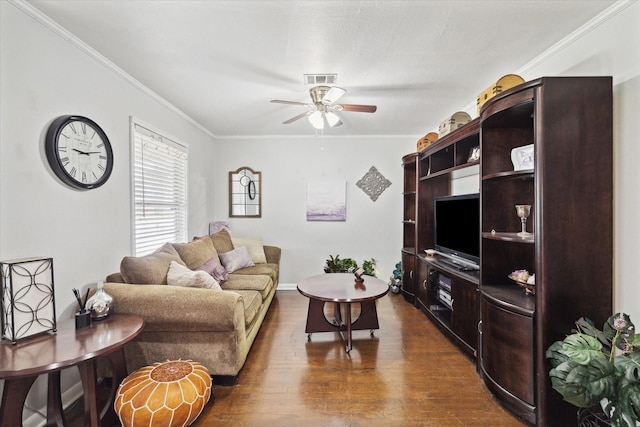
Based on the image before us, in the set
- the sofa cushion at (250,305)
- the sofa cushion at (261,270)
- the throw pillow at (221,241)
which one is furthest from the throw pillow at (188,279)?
the throw pillow at (221,241)

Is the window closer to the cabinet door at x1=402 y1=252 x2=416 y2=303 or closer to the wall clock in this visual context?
the wall clock

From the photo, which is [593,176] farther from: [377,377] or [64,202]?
[64,202]

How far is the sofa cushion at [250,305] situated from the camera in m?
2.46

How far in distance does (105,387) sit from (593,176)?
3.61 meters

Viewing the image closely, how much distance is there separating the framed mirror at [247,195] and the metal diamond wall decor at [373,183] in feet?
5.53

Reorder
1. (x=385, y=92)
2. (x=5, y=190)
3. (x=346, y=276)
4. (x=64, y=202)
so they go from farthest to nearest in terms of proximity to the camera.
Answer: (x=346, y=276) → (x=385, y=92) → (x=64, y=202) → (x=5, y=190)

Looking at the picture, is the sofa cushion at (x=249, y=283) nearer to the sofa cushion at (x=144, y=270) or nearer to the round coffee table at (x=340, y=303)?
the round coffee table at (x=340, y=303)

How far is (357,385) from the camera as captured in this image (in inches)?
84.9

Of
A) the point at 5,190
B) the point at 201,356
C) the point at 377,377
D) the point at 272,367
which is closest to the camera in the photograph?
the point at 5,190

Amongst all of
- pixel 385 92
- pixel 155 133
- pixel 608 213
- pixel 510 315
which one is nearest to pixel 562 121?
pixel 608 213

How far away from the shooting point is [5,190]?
161 centimetres

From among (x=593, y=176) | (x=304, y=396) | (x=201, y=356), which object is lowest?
(x=304, y=396)

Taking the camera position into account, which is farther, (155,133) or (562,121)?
(155,133)

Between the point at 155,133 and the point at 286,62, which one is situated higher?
the point at 286,62
